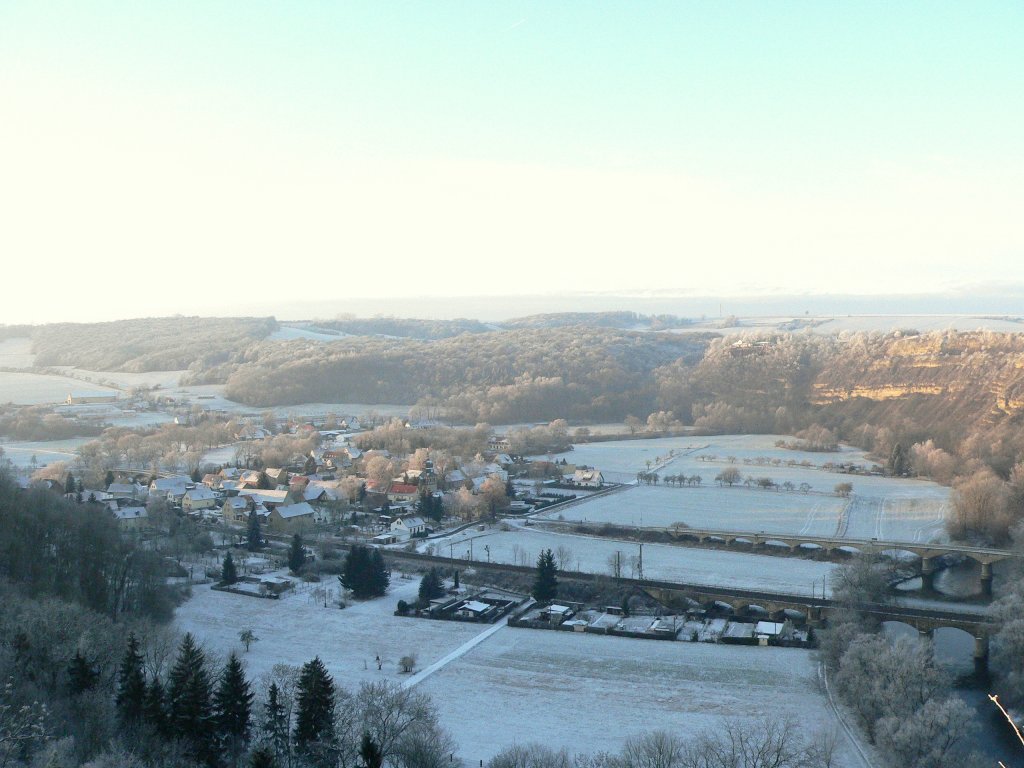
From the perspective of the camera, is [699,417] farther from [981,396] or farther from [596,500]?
[596,500]

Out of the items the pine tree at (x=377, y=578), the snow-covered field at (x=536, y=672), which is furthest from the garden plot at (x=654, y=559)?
the snow-covered field at (x=536, y=672)

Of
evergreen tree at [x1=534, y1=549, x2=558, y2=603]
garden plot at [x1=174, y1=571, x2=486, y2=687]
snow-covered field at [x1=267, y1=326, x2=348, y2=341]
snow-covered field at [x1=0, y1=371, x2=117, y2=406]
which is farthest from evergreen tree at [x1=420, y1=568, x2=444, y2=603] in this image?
snow-covered field at [x1=267, y1=326, x2=348, y2=341]

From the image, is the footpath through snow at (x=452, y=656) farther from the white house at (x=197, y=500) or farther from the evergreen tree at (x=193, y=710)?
the white house at (x=197, y=500)

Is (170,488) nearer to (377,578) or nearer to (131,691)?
(377,578)

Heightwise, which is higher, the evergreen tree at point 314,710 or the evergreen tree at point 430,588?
the evergreen tree at point 314,710

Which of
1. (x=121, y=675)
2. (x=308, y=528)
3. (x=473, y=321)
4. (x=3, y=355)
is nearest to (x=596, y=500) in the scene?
(x=308, y=528)

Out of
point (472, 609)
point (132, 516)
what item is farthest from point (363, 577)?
point (132, 516)
